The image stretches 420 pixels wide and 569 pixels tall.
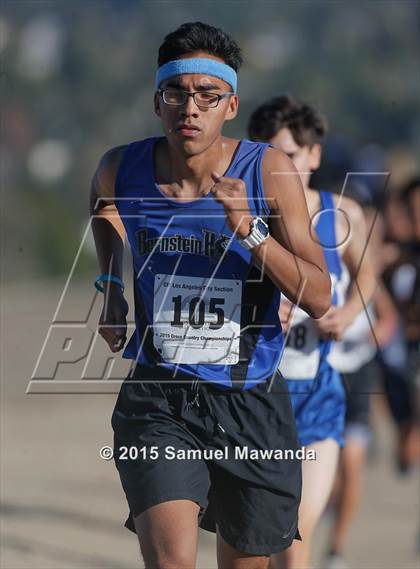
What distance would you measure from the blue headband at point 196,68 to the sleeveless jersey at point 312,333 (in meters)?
1.22

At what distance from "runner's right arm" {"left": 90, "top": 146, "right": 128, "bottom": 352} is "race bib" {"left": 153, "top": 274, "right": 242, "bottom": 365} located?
22 cm

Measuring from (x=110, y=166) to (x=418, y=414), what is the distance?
3.94 m

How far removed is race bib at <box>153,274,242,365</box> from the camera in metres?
3.16

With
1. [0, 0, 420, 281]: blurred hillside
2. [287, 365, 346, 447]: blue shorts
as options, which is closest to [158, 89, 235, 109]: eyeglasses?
[287, 365, 346, 447]: blue shorts

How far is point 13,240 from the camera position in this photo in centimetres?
1040

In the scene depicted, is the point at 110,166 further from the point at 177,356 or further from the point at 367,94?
the point at 367,94

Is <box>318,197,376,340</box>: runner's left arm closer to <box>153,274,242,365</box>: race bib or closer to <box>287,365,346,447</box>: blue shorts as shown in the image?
<box>287,365,346,447</box>: blue shorts

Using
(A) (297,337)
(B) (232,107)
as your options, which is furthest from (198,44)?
(A) (297,337)

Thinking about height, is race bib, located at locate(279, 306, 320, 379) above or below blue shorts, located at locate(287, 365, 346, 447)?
above

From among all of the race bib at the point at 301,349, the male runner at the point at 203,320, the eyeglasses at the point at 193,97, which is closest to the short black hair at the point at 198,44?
the male runner at the point at 203,320

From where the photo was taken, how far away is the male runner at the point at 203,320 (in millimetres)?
3066

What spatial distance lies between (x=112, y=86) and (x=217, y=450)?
9.17 metres

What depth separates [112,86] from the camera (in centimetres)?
1189

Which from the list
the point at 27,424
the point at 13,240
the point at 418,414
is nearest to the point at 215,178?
the point at 418,414
